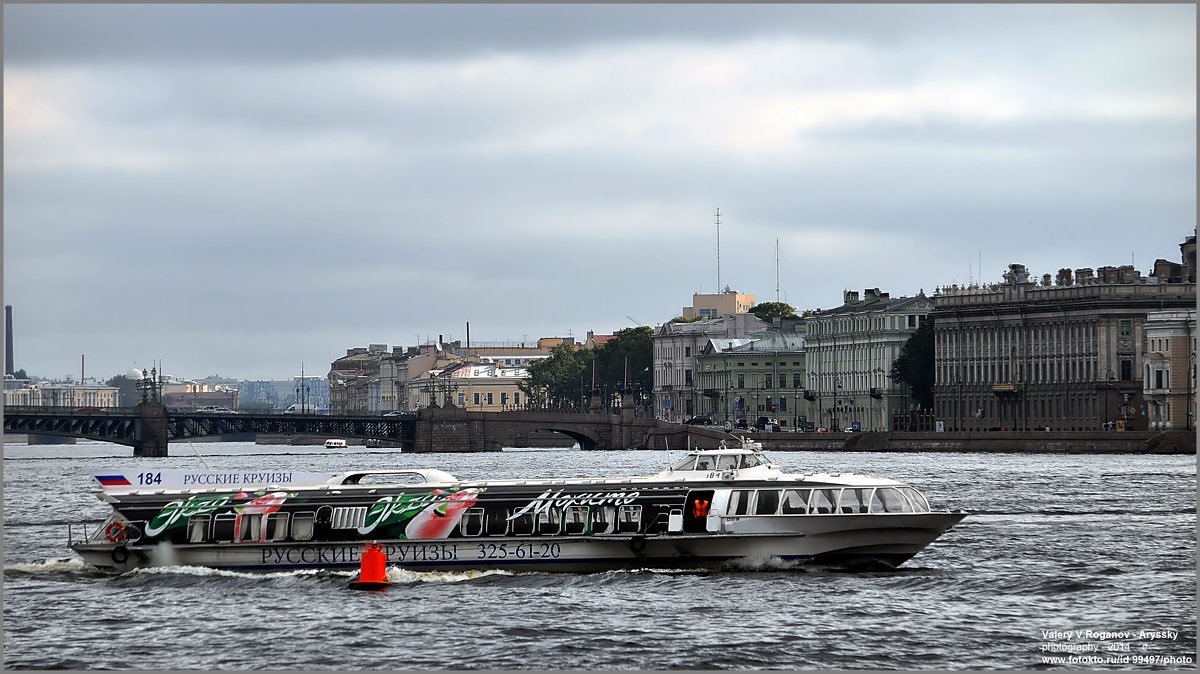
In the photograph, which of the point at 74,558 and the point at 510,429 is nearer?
the point at 74,558

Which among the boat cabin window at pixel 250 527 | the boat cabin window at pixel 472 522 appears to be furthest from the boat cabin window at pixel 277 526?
the boat cabin window at pixel 472 522

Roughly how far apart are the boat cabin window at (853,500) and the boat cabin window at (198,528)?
11.7m

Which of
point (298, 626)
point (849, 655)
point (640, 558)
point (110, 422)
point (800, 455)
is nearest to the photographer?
point (849, 655)

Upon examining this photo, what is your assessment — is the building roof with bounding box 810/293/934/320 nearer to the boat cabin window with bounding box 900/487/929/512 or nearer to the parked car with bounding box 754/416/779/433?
the parked car with bounding box 754/416/779/433

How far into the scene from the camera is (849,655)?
1350 inches

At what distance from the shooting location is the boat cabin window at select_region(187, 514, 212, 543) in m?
43.3

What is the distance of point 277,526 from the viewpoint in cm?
4297

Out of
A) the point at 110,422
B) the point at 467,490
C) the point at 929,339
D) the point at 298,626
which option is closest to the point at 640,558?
the point at 467,490

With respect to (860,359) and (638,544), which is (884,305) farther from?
(638,544)

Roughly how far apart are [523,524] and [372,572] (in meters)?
2.89

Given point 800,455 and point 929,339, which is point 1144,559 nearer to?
point 800,455

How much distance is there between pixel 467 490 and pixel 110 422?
115294 millimetres

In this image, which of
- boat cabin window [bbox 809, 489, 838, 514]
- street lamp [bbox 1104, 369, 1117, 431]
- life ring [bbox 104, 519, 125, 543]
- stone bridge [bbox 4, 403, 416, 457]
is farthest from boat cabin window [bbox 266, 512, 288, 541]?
street lamp [bbox 1104, 369, 1117, 431]

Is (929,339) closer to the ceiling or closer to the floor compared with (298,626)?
closer to the ceiling
